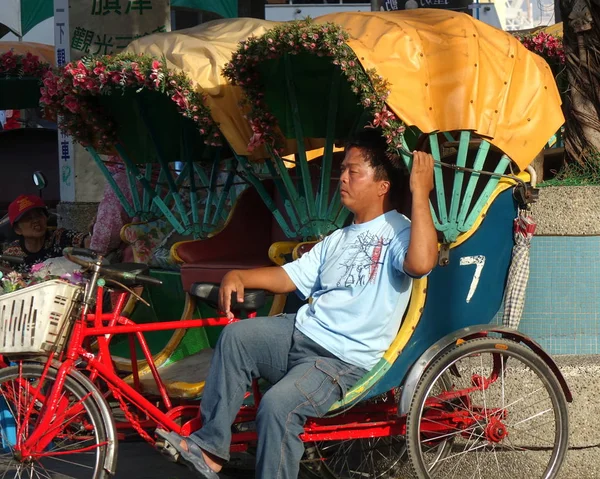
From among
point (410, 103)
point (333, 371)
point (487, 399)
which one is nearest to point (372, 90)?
point (410, 103)

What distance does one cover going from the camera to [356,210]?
3.90 meters

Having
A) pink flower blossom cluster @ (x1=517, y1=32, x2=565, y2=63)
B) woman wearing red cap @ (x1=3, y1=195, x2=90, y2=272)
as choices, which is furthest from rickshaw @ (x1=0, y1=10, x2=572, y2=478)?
woman wearing red cap @ (x1=3, y1=195, x2=90, y2=272)

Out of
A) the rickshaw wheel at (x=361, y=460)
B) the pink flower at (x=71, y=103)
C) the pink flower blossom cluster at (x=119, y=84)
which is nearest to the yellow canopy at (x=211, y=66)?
the pink flower blossom cluster at (x=119, y=84)

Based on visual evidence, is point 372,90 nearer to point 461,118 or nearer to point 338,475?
point 461,118

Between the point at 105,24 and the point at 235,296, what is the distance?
583cm

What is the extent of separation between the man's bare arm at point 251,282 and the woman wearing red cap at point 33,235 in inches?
108

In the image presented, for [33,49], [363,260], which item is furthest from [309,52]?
[33,49]

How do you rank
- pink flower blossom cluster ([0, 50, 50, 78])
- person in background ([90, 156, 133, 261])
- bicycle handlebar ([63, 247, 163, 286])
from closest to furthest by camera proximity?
1. bicycle handlebar ([63, 247, 163, 286])
2. person in background ([90, 156, 133, 261])
3. pink flower blossom cluster ([0, 50, 50, 78])

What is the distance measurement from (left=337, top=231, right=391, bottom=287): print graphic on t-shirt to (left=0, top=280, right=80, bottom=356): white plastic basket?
1.10 metres

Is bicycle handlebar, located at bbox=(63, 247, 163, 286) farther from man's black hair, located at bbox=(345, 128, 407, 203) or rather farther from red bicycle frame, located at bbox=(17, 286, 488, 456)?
man's black hair, located at bbox=(345, 128, 407, 203)

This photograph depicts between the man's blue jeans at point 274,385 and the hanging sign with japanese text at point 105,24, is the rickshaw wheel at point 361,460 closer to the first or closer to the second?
the man's blue jeans at point 274,385

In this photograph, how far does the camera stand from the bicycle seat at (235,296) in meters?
3.85

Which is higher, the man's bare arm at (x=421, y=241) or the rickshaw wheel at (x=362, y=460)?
the man's bare arm at (x=421, y=241)

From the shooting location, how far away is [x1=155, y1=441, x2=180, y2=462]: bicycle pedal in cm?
364
